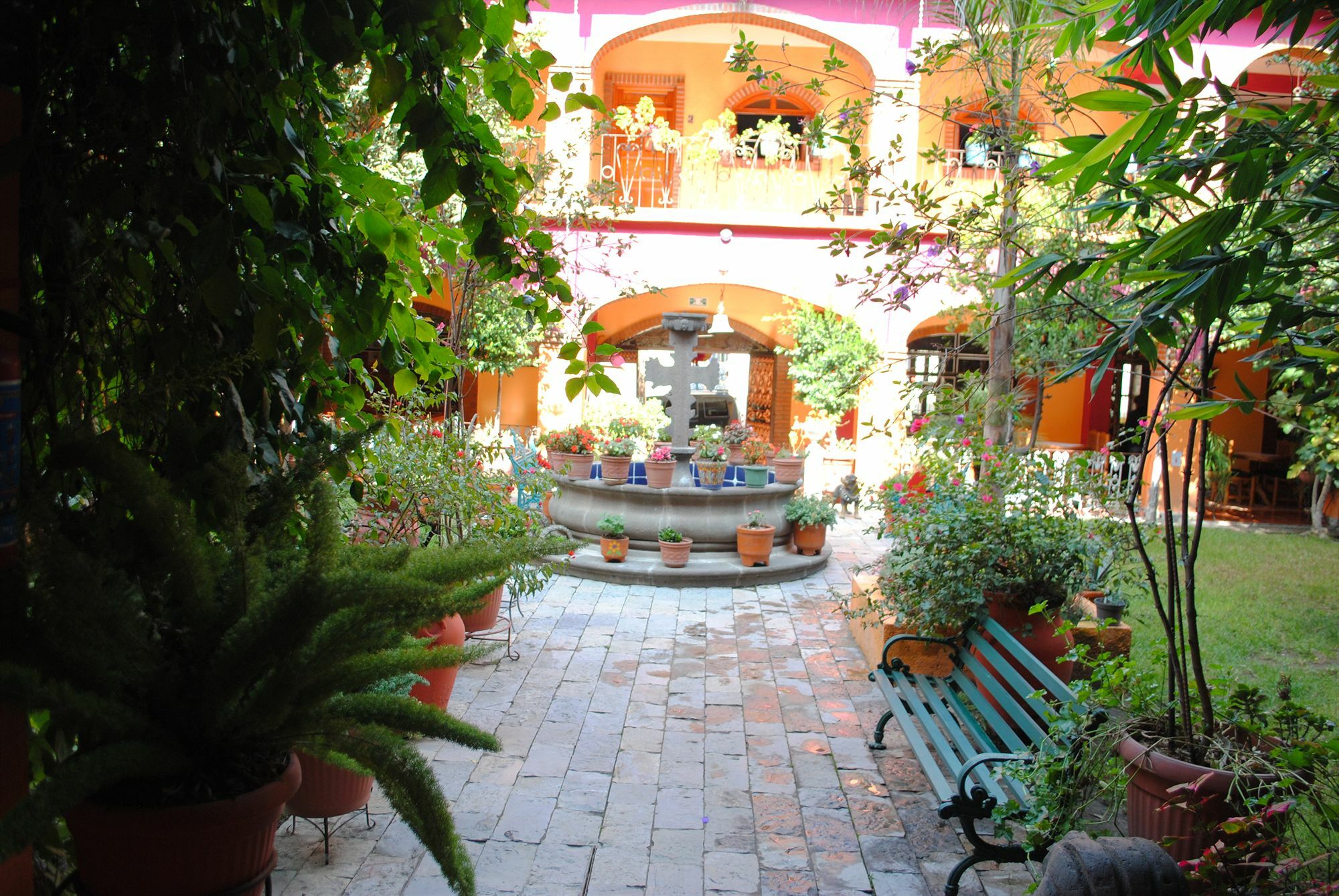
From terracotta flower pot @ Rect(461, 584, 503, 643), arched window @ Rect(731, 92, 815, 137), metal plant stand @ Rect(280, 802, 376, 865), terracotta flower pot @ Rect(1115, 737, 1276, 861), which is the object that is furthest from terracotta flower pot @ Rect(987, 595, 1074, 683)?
arched window @ Rect(731, 92, 815, 137)

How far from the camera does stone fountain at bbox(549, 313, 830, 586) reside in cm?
820

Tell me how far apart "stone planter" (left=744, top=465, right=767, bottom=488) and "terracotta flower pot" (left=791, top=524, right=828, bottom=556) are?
550 millimetres

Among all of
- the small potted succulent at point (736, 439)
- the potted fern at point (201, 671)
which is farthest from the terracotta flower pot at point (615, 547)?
the potted fern at point (201, 671)

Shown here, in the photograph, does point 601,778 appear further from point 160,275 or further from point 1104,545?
point 160,275

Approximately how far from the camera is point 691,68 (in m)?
14.5

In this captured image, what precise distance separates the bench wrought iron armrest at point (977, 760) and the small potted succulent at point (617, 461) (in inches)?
238

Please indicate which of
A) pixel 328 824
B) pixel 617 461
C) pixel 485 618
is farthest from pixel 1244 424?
pixel 328 824

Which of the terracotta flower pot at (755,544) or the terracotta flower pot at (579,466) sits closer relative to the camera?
the terracotta flower pot at (755,544)

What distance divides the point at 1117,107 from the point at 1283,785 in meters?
1.81

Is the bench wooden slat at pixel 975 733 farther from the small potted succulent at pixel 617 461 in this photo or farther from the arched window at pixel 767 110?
the arched window at pixel 767 110

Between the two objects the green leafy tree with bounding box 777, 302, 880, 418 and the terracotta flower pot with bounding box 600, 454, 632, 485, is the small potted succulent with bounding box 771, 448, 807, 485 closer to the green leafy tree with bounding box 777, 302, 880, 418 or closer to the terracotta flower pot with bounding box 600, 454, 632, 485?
the terracotta flower pot with bounding box 600, 454, 632, 485

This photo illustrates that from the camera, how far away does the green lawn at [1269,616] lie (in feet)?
19.5

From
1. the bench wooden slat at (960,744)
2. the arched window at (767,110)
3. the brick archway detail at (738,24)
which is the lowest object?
the bench wooden slat at (960,744)

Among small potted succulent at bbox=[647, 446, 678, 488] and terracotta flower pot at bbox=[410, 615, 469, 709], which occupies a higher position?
small potted succulent at bbox=[647, 446, 678, 488]
